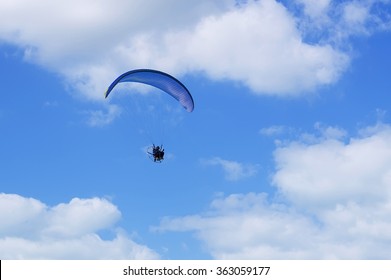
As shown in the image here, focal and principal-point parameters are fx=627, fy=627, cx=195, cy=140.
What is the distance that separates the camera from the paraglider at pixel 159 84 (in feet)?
157

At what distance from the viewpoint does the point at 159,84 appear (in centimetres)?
5084

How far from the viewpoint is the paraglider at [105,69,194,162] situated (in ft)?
157

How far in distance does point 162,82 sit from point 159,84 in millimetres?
663

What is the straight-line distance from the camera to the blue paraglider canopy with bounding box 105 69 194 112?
157 ft

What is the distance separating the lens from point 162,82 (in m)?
50.2

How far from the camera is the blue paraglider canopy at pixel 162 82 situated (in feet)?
157
